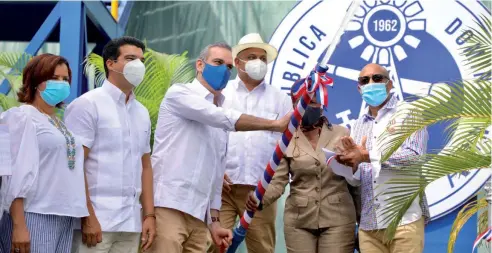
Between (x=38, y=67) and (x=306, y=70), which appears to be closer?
(x=38, y=67)

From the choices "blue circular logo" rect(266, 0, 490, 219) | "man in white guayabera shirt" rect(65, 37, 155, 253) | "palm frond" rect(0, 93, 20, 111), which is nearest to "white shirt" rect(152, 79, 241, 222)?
"man in white guayabera shirt" rect(65, 37, 155, 253)

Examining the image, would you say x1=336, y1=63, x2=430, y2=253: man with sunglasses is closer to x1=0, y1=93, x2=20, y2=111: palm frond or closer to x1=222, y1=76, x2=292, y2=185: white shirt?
x1=222, y1=76, x2=292, y2=185: white shirt

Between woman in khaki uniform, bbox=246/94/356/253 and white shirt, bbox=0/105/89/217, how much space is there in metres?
1.39

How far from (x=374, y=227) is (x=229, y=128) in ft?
3.79

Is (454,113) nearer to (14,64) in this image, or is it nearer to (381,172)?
(381,172)

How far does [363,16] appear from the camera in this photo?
8.80m

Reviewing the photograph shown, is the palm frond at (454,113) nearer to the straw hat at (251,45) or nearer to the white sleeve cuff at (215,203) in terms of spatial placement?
the white sleeve cuff at (215,203)

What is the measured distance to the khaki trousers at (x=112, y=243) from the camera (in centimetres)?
506

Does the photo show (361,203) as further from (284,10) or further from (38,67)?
(284,10)

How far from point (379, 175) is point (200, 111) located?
49.8 inches

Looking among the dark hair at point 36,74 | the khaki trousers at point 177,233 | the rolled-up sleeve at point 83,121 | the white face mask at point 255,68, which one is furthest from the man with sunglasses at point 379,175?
the dark hair at point 36,74

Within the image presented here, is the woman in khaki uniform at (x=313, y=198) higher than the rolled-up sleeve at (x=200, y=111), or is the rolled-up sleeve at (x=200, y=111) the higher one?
the rolled-up sleeve at (x=200, y=111)

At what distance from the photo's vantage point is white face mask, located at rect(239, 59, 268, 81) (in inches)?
245

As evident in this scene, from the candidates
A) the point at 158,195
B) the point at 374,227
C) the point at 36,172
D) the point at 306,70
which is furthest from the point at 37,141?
the point at 306,70
